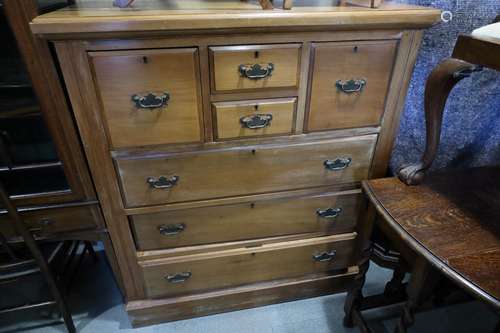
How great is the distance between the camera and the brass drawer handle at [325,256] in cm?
133

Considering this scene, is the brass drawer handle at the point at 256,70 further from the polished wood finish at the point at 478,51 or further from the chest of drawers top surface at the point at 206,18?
the polished wood finish at the point at 478,51

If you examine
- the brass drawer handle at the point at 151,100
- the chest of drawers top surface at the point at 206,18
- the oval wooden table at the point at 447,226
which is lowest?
the oval wooden table at the point at 447,226

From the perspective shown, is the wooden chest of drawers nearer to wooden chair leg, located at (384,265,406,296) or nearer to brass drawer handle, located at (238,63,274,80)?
brass drawer handle, located at (238,63,274,80)

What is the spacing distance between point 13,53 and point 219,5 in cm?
57

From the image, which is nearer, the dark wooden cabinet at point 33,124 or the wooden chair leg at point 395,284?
the dark wooden cabinet at point 33,124

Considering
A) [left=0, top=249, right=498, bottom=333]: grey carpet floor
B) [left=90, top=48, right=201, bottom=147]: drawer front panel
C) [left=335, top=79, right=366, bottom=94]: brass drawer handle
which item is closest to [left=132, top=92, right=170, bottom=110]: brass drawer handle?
[left=90, top=48, right=201, bottom=147]: drawer front panel

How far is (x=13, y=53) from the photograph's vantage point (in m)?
0.85

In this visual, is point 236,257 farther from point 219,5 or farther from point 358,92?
point 219,5

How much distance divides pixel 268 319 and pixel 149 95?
41.3 inches

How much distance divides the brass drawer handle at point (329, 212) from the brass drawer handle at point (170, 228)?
1.65 ft

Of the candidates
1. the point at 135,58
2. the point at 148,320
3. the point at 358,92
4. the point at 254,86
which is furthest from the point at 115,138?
the point at 148,320

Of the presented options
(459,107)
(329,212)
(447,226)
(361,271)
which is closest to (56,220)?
(329,212)

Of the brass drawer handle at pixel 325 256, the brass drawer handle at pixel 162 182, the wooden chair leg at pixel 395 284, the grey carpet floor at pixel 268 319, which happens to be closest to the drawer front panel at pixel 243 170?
the brass drawer handle at pixel 162 182

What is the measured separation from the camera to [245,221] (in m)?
1.18
